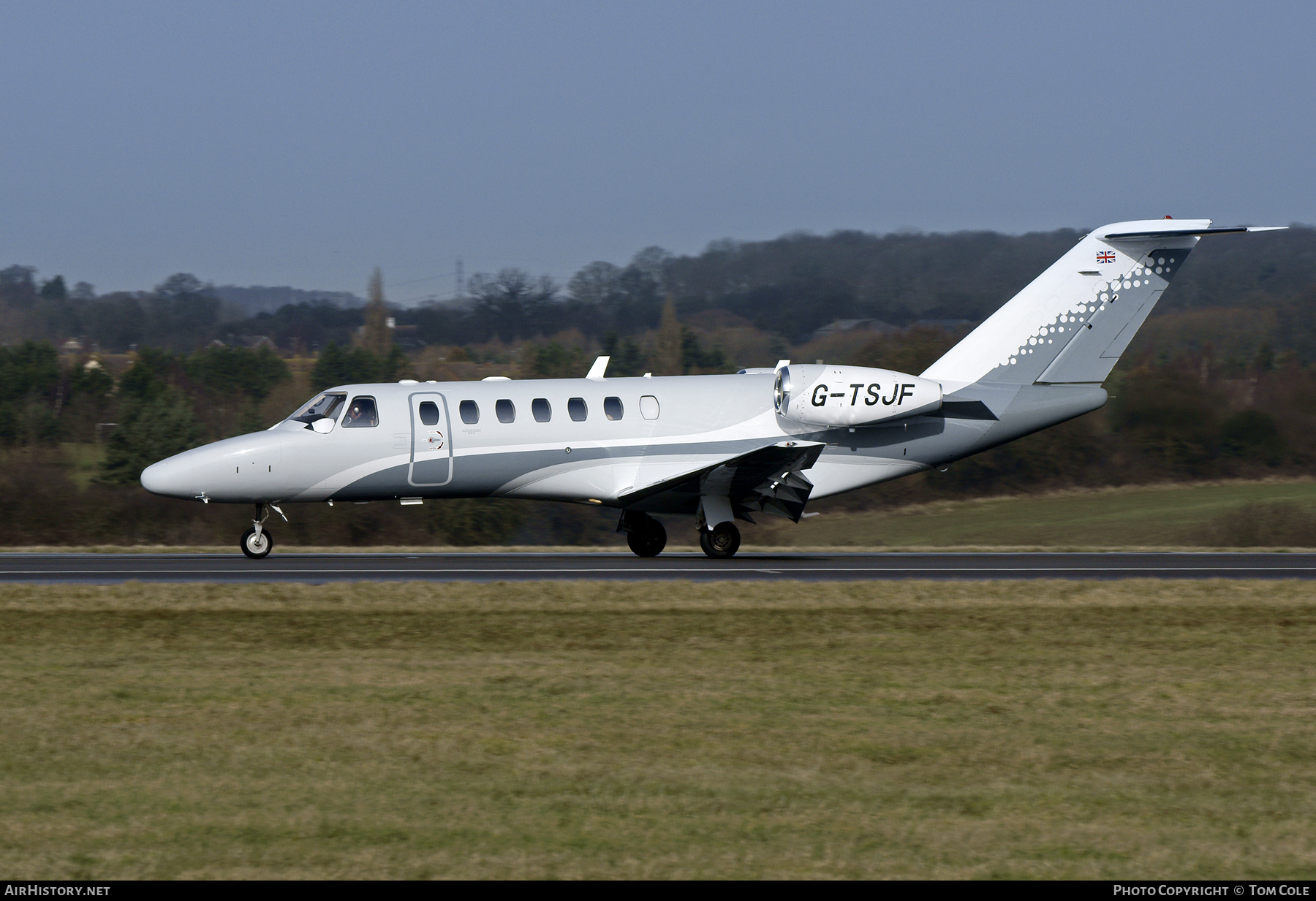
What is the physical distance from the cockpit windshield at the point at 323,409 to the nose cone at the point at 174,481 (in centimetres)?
179

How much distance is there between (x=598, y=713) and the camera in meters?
9.72

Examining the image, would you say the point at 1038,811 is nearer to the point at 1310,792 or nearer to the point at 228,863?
the point at 1310,792

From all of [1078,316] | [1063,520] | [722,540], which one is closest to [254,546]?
[722,540]

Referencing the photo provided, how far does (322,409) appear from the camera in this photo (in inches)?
844

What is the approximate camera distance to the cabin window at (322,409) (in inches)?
841

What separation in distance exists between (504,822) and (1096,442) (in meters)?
36.9

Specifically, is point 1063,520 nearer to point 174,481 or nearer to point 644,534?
point 644,534

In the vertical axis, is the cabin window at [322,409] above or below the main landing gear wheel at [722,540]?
above

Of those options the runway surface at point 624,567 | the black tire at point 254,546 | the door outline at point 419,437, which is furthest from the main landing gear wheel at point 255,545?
the door outline at point 419,437

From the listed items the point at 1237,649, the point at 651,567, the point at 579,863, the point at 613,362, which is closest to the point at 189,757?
the point at 579,863

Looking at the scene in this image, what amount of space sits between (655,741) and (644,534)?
555 inches

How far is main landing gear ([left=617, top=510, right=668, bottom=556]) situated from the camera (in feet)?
75.4

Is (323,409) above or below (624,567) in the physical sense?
above

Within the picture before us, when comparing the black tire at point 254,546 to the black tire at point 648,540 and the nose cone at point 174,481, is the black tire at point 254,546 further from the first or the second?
the black tire at point 648,540
